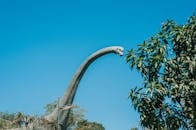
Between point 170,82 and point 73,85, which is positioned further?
point 170,82

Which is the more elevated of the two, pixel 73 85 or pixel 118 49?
pixel 118 49

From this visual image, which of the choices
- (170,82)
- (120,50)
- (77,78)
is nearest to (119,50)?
(120,50)

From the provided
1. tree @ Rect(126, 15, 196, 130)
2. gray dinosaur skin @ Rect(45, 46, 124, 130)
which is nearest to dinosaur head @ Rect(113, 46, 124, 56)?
gray dinosaur skin @ Rect(45, 46, 124, 130)

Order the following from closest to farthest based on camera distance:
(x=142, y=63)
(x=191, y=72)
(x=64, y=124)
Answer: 1. (x=64, y=124)
2. (x=191, y=72)
3. (x=142, y=63)

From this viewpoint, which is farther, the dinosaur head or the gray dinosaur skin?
the gray dinosaur skin

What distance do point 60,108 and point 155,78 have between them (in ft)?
27.6

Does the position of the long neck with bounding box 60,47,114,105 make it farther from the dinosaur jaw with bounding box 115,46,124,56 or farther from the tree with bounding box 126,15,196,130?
the tree with bounding box 126,15,196,130

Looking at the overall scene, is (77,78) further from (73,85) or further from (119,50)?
(119,50)

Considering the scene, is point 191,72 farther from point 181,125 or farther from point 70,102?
point 70,102

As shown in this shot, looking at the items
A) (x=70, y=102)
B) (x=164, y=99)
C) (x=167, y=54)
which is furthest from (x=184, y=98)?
(x=70, y=102)

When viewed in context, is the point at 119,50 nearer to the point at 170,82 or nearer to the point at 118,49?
the point at 118,49

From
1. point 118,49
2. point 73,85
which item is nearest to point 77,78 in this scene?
point 73,85

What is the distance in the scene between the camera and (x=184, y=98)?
52.4 feet

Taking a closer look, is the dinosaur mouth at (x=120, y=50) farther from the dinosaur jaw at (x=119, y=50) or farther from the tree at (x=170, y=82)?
the tree at (x=170, y=82)
